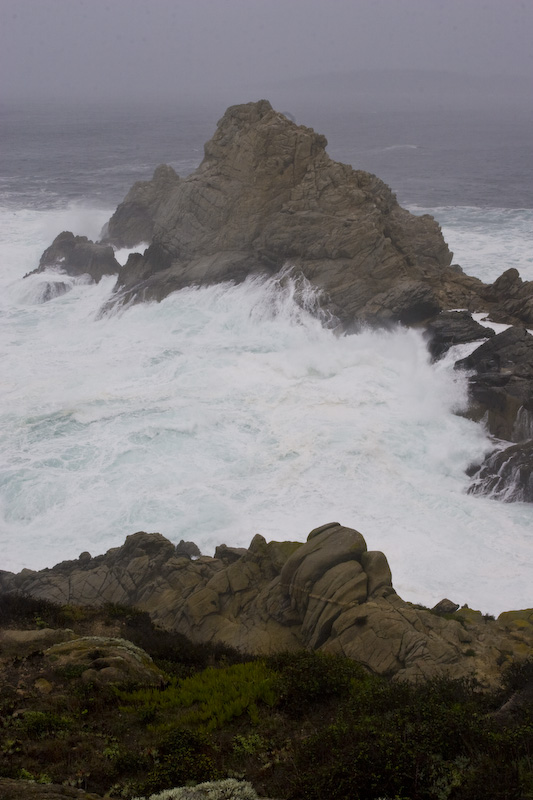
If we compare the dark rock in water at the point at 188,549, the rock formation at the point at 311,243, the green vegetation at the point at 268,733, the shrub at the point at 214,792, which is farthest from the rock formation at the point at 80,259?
the shrub at the point at 214,792

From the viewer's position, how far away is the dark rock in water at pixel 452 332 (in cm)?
3025

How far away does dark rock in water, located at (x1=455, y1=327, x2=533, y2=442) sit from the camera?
25234 millimetres

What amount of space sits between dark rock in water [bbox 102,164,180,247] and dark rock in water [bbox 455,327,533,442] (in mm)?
30515

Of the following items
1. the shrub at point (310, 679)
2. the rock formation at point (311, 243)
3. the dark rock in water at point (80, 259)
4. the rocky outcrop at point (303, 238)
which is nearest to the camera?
the shrub at point (310, 679)

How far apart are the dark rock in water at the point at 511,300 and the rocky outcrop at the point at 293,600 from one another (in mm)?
20148

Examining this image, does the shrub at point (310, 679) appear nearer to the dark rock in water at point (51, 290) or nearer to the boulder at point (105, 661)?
the boulder at point (105, 661)

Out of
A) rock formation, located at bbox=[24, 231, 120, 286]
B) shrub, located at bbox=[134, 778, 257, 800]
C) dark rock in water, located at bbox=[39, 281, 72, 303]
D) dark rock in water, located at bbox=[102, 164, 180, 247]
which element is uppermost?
dark rock in water, located at bbox=[102, 164, 180, 247]

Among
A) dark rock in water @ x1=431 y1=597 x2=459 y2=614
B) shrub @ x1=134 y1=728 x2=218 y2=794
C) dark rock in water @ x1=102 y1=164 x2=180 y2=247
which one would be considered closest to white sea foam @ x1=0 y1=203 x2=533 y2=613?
dark rock in water @ x1=431 y1=597 x2=459 y2=614

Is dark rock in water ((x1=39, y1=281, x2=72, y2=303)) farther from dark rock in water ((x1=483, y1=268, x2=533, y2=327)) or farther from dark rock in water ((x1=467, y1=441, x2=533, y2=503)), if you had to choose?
dark rock in water ((x1=467, y1=441, x2=533, y2=503))

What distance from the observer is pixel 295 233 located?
35.8 m

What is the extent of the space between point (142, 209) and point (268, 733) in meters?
47.3

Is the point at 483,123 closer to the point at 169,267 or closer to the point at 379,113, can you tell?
the point at 379,113

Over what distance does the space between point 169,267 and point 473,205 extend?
122 ft

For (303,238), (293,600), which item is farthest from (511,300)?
(293,600)
